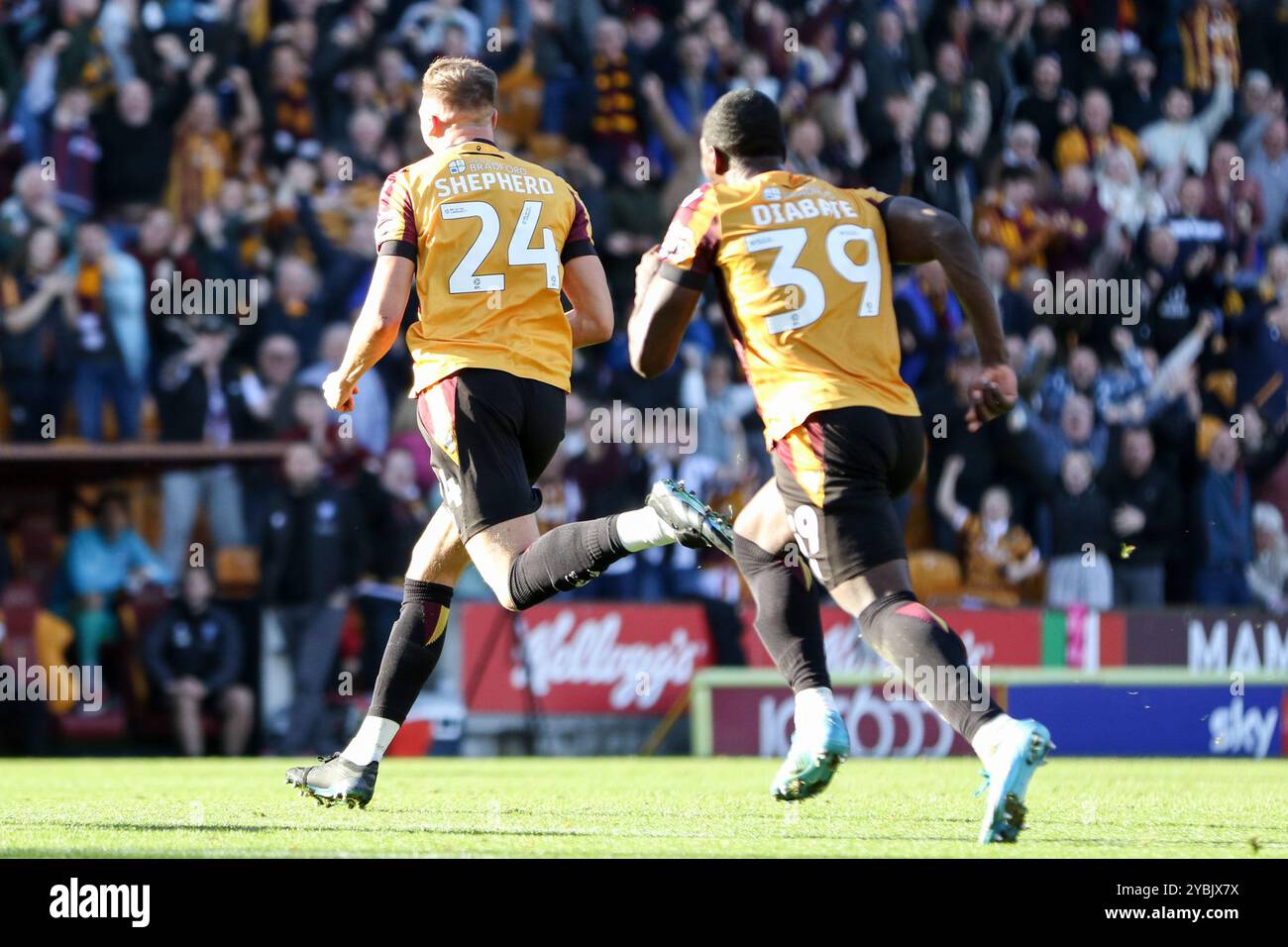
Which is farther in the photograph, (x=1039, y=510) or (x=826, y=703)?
(x=1039, y=510)

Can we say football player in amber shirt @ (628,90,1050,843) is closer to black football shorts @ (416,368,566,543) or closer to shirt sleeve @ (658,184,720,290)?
shirt sleeve @ (658,184,720,290)

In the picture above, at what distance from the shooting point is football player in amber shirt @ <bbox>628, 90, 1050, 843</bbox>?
18.8ft

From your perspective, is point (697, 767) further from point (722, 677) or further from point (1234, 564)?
point (1234, 564)

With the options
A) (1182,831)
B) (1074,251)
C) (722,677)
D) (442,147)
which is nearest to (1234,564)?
(1074,251)

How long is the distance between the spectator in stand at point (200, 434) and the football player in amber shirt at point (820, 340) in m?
7.24

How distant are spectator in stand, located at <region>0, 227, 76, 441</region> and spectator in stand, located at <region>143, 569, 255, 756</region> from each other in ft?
5.46

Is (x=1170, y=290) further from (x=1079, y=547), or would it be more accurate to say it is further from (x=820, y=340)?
(x=820, y=340)

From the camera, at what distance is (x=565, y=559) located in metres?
6.04

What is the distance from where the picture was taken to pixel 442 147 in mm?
6609

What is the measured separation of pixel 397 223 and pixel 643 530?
1.43m

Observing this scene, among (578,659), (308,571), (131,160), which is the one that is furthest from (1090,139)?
(131,160)

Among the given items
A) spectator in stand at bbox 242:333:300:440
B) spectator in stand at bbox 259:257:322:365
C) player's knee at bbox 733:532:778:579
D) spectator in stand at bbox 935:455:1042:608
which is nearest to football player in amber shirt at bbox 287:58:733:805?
player's knee at bbox 733:532:778:579

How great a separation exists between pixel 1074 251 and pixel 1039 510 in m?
2.62

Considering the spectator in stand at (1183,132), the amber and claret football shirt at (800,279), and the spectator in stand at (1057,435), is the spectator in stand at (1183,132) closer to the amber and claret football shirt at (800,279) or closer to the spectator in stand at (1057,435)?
the spectator in stand at (1057,435)
